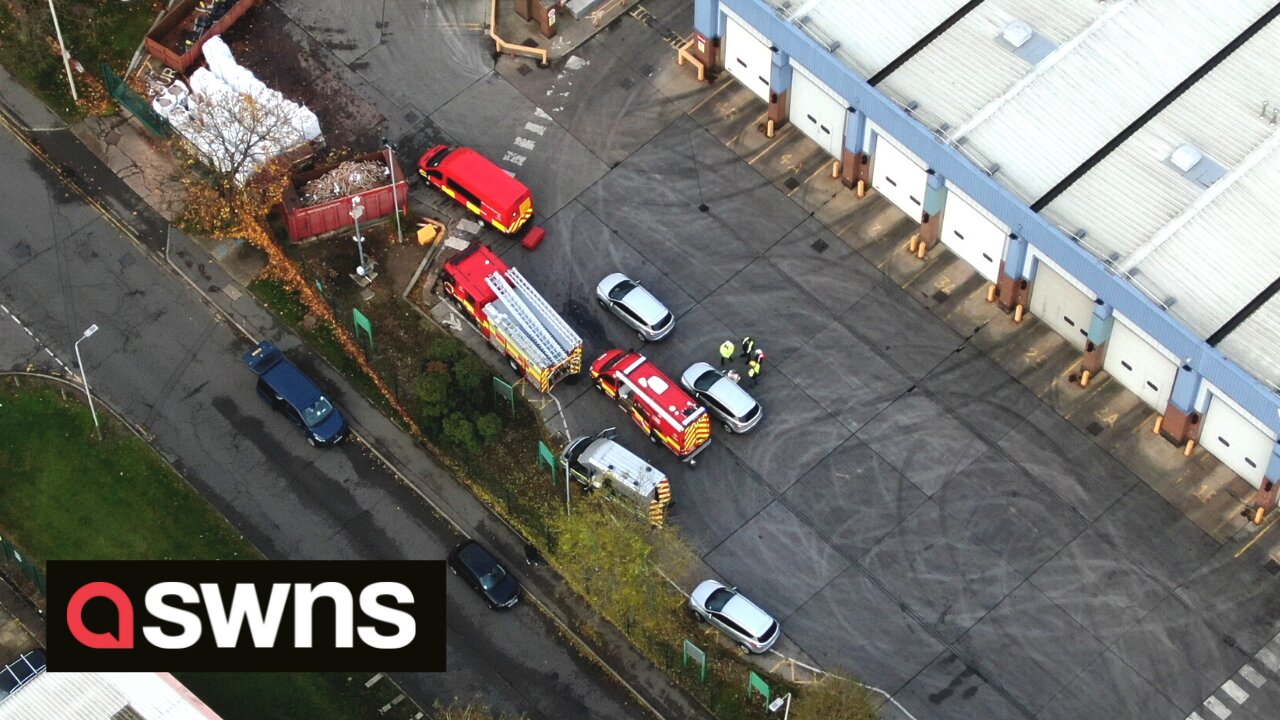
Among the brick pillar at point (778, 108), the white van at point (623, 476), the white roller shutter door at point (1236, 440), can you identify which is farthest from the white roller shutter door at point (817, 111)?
the white roller shutter door at point (1236, 440)

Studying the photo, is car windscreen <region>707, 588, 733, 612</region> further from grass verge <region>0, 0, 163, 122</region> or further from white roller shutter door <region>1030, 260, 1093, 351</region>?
grass verge <region>0, 0, 163, 122</region>

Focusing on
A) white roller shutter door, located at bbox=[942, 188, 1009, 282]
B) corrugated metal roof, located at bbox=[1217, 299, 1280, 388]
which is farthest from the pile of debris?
corrugated metal roof, located at bbox=[1217, 299, 1280, 388]

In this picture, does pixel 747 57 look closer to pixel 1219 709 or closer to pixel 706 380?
pixel 706 380

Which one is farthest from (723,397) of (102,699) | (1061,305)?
(102,699)

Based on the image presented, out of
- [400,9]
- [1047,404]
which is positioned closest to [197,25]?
[400,9]

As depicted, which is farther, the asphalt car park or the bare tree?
the bare tree

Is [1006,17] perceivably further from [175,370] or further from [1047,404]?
[175,370]
